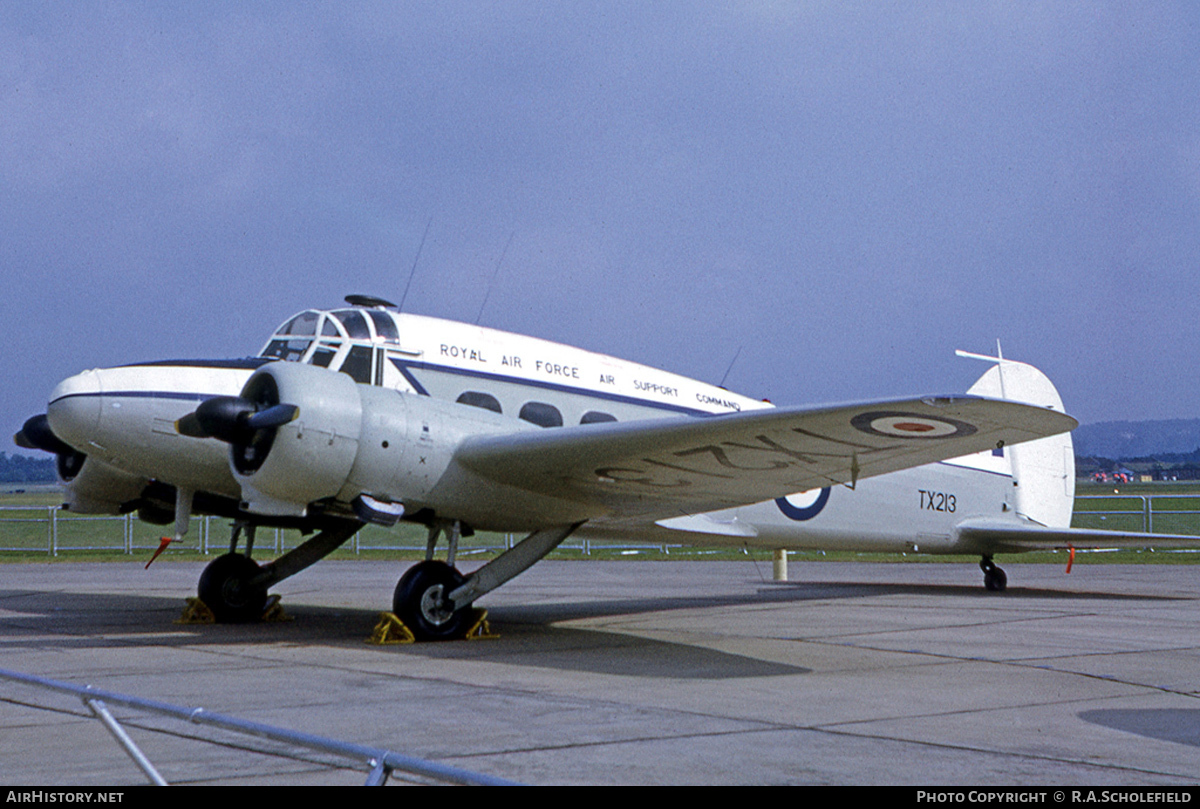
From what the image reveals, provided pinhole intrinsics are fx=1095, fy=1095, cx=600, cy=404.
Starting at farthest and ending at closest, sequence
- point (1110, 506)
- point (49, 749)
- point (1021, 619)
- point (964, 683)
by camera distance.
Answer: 1. point (1110, 506)
2. point (1021, 619)
3. point (964, 683)
4. point (49, 749)

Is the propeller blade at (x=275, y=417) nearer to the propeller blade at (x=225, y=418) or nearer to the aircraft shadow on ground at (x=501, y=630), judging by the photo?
the propeller blade at (x=225, y=418)

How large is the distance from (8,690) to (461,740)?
3382 millimetres

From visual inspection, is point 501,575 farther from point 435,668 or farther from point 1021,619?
point 1021,619

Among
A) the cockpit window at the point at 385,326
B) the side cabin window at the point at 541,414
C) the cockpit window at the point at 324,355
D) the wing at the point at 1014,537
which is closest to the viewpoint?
the cockpit window at the point at 324,355

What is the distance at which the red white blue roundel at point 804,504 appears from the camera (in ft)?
45.2

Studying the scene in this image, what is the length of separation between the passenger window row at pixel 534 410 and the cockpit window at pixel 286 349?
1.63 meters

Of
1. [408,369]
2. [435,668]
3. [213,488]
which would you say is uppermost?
[408,369]

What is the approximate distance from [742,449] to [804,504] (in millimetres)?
5260

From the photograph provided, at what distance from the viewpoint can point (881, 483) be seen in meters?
14.8

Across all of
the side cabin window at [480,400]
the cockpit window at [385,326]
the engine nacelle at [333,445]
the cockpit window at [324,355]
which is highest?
the cockpit window at [385,326]

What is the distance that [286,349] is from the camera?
432 inches

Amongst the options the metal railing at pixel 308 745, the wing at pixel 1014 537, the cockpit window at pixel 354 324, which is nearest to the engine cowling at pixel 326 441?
the cockpit window at pixel 354 324

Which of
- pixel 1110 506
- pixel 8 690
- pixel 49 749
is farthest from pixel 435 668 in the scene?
pixel 1110 506

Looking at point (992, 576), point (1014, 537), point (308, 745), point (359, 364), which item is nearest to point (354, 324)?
point (359, 364)
